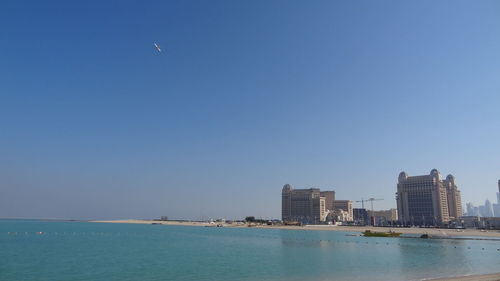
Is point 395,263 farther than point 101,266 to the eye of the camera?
Yes

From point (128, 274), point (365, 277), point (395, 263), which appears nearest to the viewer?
point (365, 277)

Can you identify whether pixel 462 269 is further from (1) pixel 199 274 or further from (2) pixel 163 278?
(2) pixel 163 278

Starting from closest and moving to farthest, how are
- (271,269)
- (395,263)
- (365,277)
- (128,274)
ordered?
(365,277), (128,274), (271,269), (395,263)

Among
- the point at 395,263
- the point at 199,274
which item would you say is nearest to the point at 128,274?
the point at 199,274

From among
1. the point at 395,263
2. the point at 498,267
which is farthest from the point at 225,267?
the point at 498,267

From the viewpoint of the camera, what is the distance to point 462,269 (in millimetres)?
41312

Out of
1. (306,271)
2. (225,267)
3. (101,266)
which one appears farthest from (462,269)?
(101,266)

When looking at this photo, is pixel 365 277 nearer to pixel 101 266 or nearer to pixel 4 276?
pixel 101 266

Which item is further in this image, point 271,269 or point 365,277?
point 271,269

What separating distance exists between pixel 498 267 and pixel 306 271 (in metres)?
24.4

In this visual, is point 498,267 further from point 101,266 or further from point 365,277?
point 101,266

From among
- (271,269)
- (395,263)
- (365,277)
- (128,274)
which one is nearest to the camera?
(365,277)

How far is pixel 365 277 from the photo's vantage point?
35.3 meters

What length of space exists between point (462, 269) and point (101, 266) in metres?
43.4
